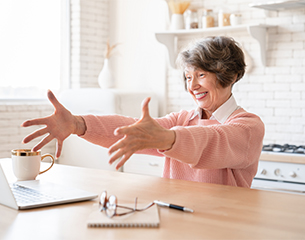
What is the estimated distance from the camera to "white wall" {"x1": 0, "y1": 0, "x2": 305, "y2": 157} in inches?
153

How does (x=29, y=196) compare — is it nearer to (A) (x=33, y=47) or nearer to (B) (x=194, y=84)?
(B) (x=194, y=84)

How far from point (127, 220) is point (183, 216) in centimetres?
18

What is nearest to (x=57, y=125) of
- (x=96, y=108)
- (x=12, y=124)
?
(x=96, y=108)

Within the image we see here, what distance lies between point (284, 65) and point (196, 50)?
205cm

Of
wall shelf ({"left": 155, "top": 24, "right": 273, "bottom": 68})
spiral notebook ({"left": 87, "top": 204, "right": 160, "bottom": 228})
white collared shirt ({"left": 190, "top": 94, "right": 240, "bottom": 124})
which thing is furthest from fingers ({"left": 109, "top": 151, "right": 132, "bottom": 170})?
wall shelf ({"left": 155, "top": 24, "right": 273, "bottom": 68})

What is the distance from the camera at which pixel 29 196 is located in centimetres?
151

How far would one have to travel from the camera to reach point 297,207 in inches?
56.0

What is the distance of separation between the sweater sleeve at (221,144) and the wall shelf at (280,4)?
1859 millimetres

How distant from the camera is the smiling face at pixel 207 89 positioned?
6.95ft

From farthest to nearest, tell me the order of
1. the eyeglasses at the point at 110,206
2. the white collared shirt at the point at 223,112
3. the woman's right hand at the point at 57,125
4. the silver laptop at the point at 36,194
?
the white collared shirt at the point at 223,112 < the woman's right hand at the point at 57,125 < the silver laptop at the point at 36,194 < the eyeglasses at the point at 110,206

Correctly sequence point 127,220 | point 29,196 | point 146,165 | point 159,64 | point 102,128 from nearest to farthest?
1. point 127,220
2. point 29,196
3. point 102,128
4. point 146,165
5. point 159,64

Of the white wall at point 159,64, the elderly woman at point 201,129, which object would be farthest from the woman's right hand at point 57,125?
the white wall at point 159,64

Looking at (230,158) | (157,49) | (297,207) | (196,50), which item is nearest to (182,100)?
(157,49)

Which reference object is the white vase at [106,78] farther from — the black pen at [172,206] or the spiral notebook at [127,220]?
the spiral notebook at [127,220]
